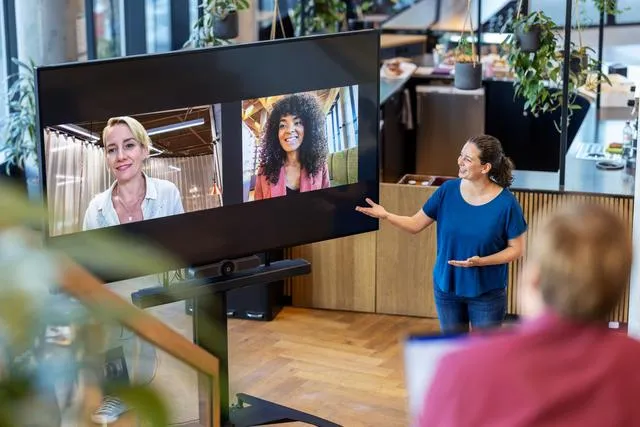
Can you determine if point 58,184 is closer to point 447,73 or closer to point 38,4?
point 38,4

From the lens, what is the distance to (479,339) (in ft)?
6.12

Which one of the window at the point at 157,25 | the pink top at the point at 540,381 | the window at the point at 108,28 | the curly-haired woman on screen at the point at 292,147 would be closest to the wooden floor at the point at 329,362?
the curly-haired woman on screen at the point at 292,147

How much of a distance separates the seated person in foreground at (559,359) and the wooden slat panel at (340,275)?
4818 millimetres

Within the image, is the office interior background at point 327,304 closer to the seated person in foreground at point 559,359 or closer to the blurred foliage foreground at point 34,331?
the seated person in foreground at point 559,359

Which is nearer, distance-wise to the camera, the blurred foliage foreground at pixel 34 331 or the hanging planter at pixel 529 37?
the blurred foliage foreground at pixel 34 331

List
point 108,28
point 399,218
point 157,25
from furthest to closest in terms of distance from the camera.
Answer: point 157,25
point 108,28
point 399,218

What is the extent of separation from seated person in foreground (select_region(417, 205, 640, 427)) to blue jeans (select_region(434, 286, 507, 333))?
305cm

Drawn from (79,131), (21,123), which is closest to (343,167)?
(79,131)

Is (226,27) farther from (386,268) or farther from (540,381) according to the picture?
(540,381)

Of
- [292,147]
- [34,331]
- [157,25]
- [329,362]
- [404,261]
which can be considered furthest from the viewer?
[157,25]

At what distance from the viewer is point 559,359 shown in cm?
180

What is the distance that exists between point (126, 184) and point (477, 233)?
4.78 feet

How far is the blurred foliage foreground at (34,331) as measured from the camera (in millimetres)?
1090

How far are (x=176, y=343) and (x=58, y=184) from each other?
2943 millimetres
